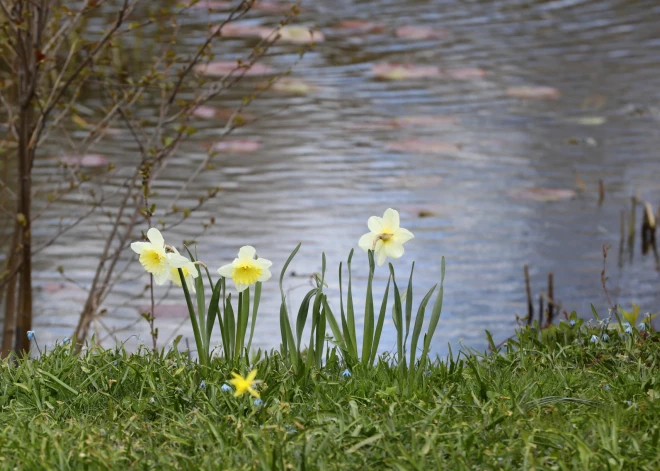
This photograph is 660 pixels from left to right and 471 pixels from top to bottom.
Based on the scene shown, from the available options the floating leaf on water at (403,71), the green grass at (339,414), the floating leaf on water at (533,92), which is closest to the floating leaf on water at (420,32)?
the floating leaf on water at (403,71)

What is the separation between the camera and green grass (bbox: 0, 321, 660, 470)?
2428 mm

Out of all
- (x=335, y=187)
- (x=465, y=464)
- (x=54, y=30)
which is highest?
(x=54, y=30)

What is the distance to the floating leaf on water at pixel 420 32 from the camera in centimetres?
1113

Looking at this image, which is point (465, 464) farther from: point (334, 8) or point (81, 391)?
point (334, 8)

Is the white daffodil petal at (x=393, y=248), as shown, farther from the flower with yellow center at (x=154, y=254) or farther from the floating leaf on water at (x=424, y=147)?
the floating leaf on water at (x=424, y=147)

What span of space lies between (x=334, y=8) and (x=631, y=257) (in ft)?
25.7

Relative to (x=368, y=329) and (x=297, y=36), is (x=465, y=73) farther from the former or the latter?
(x=368, y=329)

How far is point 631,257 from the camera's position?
586cm

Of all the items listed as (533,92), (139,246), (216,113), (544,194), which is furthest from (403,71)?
(139,246)

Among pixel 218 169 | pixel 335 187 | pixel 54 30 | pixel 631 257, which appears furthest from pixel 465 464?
pixel 218 169

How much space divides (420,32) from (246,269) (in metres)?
8.66

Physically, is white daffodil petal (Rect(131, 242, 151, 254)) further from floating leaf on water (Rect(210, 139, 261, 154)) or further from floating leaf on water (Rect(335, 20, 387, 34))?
floating leaf on water (Rect(335, 20, 387, 34))

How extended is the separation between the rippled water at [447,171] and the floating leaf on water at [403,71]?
108 millimetres

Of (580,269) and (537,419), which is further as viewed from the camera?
(580,269)
